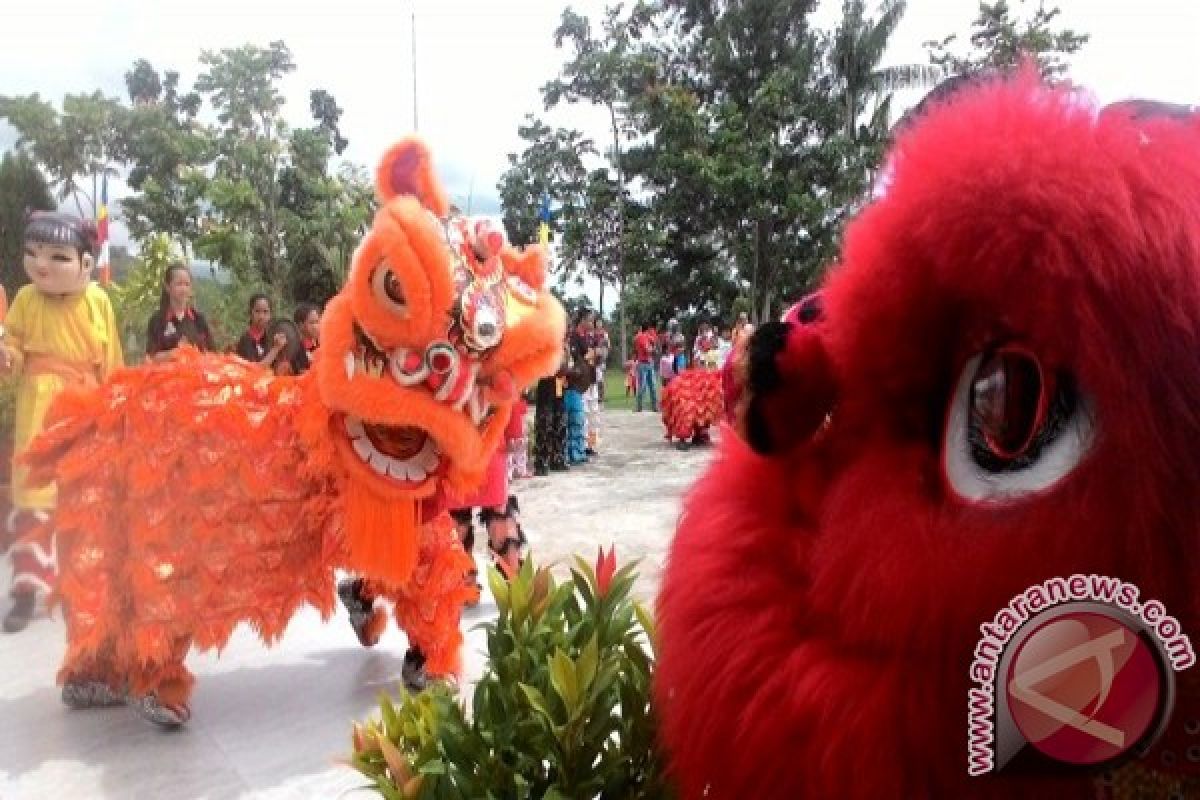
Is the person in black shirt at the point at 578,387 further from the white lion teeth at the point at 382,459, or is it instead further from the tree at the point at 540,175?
the tree at the point at 540,175

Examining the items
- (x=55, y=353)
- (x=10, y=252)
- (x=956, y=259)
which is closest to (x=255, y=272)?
(x=10, y=252)

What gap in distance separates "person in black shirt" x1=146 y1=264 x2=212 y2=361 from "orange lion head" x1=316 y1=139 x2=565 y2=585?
197cm

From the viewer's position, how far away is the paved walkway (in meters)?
2.26

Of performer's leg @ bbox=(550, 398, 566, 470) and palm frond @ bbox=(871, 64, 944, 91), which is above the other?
palm frond @ bbox=(871, 64, 944, 91)

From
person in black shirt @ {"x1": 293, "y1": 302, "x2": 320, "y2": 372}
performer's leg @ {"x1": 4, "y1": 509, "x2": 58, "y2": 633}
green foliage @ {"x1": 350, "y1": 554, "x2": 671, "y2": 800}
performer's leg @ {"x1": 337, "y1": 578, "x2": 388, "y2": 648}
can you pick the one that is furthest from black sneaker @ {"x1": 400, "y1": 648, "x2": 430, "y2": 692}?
person in black shirt @ {"x1": 293, "y1": 302, "x2": 320, "y2": 372}

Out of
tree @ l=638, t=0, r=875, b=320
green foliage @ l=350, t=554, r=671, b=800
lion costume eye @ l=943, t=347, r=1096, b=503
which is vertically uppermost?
tree @ l=638, t=0, r=875, b=320

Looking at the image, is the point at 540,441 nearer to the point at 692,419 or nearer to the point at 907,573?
the point at 692,419

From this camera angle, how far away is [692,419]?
29.9ft

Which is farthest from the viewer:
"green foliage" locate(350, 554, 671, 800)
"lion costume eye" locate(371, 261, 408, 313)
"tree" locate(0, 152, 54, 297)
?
"tree" locate(0, 152, 54, 297)

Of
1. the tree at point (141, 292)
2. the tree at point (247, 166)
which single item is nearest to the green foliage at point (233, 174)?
the tree at point (247, 166)

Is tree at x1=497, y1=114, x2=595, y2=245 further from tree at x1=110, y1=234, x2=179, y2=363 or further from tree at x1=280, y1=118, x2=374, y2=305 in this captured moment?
tree at x1=110, y1=234, x2=179, y2=363

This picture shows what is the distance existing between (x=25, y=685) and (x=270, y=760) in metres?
1.03

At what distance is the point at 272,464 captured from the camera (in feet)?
7.96

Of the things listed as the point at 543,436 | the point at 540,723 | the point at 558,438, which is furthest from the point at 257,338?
the point at 540,723
